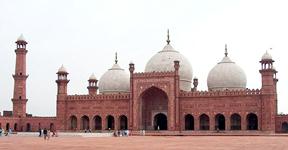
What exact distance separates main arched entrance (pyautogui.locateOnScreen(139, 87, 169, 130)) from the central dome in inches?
66.1

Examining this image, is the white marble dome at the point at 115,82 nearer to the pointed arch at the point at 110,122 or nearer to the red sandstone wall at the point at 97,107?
the pointed arch at the point at 110,122

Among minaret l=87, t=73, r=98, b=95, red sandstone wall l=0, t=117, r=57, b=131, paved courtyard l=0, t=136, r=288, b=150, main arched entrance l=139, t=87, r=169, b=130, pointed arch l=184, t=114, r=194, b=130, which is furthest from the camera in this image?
minaret l=87, t=73, r=98, b=95

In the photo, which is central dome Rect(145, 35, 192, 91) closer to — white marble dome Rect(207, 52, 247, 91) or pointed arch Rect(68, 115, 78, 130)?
white marble dome Rect(207, 52, 247, 91)

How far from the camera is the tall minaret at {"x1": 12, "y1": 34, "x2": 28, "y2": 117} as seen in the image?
120ft

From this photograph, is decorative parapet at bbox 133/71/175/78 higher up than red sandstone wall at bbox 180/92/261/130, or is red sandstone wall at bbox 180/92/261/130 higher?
decorative parapet at bbox 133/71/175/78

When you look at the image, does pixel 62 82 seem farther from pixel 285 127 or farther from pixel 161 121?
pixel 285 127

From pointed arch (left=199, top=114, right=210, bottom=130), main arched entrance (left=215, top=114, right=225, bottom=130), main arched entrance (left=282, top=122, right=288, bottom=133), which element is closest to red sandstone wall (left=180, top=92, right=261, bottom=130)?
main arched entrance (left=215, top=114, right=225, bottom=130)

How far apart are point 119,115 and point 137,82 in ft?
9.49

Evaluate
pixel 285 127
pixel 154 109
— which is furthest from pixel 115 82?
pixel 285 127

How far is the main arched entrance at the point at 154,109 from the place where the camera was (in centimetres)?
3353

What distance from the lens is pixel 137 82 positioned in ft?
108

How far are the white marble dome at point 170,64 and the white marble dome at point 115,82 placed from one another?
2899 mm

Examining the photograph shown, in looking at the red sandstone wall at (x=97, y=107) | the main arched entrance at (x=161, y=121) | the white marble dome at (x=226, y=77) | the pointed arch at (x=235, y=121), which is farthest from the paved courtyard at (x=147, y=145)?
the main arched entrance at (x=161, y=121)

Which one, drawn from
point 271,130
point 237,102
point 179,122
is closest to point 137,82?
point 179,122
